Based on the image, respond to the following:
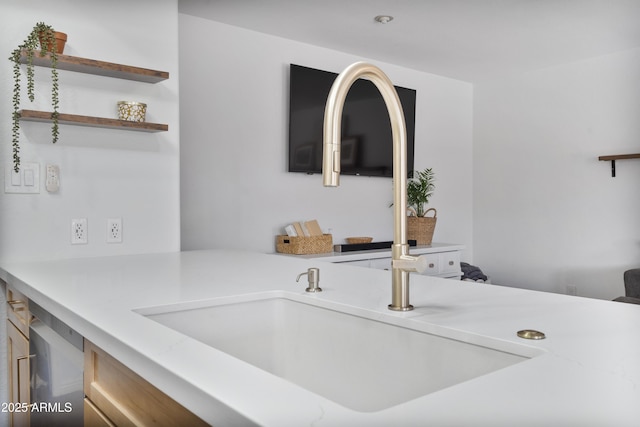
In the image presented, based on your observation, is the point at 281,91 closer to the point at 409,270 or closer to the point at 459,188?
the point at 459,188

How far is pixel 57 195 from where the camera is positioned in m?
2.06

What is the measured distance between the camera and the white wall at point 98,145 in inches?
78.0

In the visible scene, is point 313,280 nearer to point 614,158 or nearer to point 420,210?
point 420,210

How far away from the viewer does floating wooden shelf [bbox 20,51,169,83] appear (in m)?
1.95

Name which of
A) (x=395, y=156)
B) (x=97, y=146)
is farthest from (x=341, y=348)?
(x=97, y=146)

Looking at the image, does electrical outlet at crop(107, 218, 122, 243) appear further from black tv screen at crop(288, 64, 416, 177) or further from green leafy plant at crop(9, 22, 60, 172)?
black tv screen at crop(288, 64, 416, 177)

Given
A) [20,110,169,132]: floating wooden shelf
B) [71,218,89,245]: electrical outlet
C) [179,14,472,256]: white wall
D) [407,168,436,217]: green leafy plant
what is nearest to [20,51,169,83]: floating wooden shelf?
[20,110,169,132]: floating wooden shelf

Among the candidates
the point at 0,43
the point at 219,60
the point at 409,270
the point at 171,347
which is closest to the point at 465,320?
the point at 409,270

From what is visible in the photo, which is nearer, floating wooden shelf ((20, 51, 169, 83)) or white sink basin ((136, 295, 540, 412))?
white sink basin ((136, 295, 540, 412))

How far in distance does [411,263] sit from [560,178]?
13.2ft

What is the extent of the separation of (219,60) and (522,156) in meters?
2.83

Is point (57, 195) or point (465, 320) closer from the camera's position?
point (465, 320)

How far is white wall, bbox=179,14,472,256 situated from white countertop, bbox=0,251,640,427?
1719 mm

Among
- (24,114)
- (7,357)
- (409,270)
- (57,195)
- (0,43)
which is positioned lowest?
(7,357)
